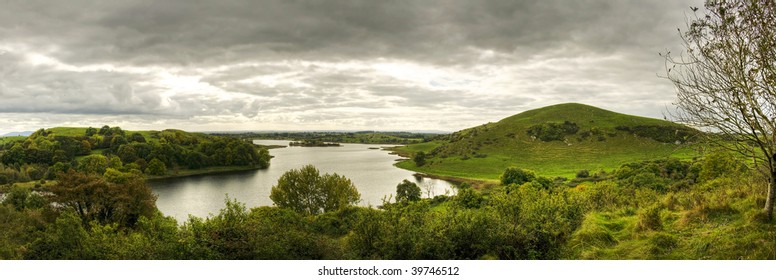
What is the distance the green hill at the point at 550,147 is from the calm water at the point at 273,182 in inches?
394

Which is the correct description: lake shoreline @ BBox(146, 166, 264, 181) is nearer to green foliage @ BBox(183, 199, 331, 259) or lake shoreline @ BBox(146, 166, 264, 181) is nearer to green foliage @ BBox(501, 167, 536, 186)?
green foliage @ BBox(501, 167, 536, 186)

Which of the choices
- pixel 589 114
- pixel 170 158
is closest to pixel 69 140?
pixel 170 158

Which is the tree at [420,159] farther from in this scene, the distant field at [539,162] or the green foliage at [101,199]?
the green foliage at [101,199]

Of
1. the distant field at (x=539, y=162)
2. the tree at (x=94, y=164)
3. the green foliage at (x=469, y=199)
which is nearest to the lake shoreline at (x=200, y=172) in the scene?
the tree at (x=94, y=164)

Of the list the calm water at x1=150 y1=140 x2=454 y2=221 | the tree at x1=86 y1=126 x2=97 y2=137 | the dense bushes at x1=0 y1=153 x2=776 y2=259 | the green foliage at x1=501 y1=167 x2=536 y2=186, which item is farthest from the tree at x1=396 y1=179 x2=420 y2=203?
the tree at x1=86 y1=126 x2=97 y2=137

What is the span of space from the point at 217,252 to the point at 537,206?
10.6 meters

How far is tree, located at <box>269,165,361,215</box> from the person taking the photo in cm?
3766

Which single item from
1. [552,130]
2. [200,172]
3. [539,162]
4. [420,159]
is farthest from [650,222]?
[552,130]

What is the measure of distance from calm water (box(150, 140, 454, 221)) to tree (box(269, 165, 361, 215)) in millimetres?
3583

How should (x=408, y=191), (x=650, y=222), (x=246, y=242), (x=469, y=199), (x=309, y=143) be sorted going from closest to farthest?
1. (x=650, y=222)
2. (x=246, y=242)
3. (x=469, y=199)
4. (x=408, y=191)
5. (x=309, y=143)

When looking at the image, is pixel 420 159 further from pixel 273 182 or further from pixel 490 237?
pixel 490 237

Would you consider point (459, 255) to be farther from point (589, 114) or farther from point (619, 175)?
point (589, 114)

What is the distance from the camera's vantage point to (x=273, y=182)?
50625 millimetres

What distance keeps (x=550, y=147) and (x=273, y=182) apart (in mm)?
56491
